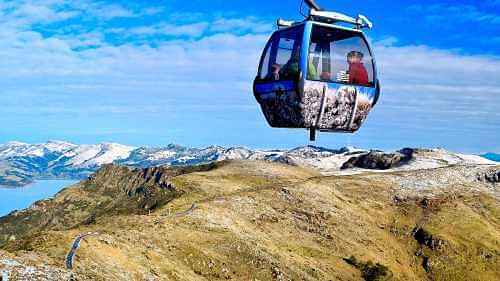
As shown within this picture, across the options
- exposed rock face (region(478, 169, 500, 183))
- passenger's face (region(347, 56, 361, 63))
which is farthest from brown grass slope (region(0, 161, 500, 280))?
passenger's face (region(347, 56, 361, 63))

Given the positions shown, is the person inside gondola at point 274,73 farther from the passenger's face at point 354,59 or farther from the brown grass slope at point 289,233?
the brown grass slope at point 289,233

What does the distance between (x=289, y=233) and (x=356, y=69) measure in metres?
68.1

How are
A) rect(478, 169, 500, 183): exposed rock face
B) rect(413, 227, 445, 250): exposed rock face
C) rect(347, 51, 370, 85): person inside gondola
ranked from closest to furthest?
1. rect(347, 51, 370, 85): person inside gondola
2. rect(413, 227, 445, 250): exposed rock face
3. rect(478, 169, 500, 183): exposed rock face

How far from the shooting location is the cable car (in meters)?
26.3

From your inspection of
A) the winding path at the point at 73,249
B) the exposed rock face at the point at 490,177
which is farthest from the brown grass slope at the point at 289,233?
the exposed rock face at the point at 490,177

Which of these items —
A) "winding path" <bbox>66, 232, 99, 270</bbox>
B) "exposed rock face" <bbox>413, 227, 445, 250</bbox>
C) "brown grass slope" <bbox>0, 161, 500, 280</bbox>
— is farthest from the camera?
"exposed rock face" <bbox>413, 227, 445, 250</bbox>

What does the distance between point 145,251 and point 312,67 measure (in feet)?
135

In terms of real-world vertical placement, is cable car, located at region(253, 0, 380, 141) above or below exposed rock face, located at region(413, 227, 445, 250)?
above

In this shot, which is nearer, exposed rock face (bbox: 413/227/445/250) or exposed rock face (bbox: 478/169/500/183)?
exposed rock face (bbox: 413/227/445/250)

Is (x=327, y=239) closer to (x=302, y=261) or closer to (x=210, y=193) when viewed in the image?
(x=302, y=261)

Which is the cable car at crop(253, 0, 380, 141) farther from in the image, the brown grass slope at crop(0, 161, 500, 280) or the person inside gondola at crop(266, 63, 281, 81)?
the brown grass slope at crop(0, 161, 500, 280)

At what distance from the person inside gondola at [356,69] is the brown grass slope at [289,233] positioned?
29022mm

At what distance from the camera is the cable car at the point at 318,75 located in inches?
1034

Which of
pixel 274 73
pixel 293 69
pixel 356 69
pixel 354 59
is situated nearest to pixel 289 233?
pixel 274 73
